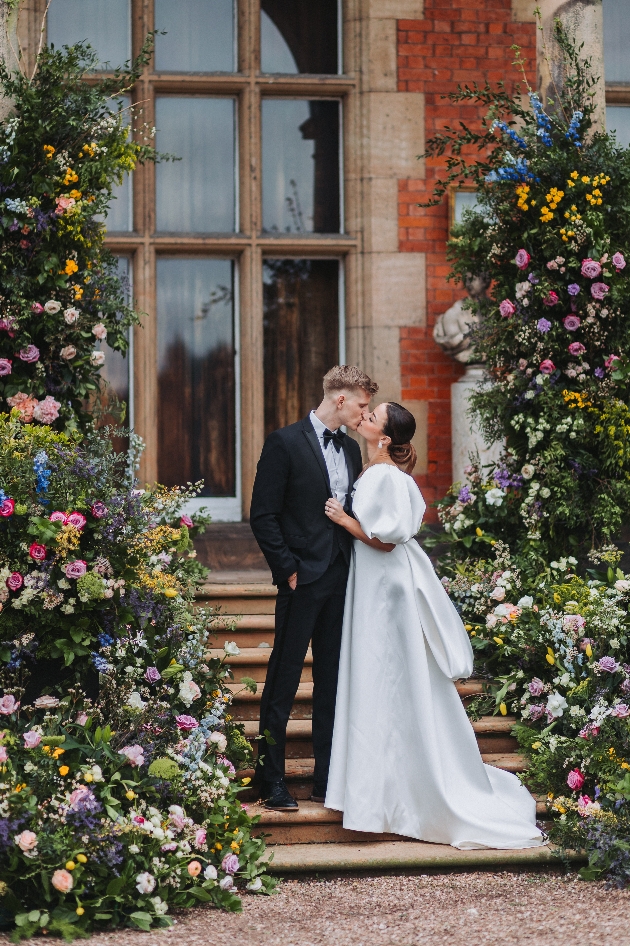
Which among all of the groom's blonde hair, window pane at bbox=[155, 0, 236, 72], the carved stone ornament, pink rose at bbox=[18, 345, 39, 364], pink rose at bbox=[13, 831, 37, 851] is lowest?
pink rose at bbox=[13, 831, 37, 851]

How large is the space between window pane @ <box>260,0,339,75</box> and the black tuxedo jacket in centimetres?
385

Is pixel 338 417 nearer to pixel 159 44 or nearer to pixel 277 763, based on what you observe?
pixel 277 763

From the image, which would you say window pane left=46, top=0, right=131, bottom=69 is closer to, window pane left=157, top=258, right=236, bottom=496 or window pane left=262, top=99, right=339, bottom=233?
window pane left=262, top=99, right=339, bottom=233

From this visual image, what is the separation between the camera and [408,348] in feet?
25.1

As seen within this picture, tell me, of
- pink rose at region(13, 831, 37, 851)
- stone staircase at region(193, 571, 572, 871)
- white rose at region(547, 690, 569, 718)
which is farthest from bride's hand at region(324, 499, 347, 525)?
pink rose at region(13, 831, 37, 851)

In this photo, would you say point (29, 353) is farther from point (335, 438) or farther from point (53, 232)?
point (335, 438)

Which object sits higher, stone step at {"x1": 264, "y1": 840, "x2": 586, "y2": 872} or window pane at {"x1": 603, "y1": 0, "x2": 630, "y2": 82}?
window pane at {"x1": 603, "y1": 0, "x2": 630, "y2": 82}

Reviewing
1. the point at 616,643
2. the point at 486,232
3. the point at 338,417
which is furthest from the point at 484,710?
the point at 486,232

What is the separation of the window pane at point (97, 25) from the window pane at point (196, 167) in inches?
17.7

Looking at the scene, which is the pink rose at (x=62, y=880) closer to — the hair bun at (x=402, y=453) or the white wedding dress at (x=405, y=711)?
the white wedding dress at (x=405, y=711)

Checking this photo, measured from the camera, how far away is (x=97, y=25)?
25.3 ft

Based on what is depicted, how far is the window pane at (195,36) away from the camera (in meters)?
7.73

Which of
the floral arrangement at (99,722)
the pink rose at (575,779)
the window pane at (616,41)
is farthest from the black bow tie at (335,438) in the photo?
the window pane at (616,41)

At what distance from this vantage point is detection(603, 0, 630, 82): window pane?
8.13 metres
